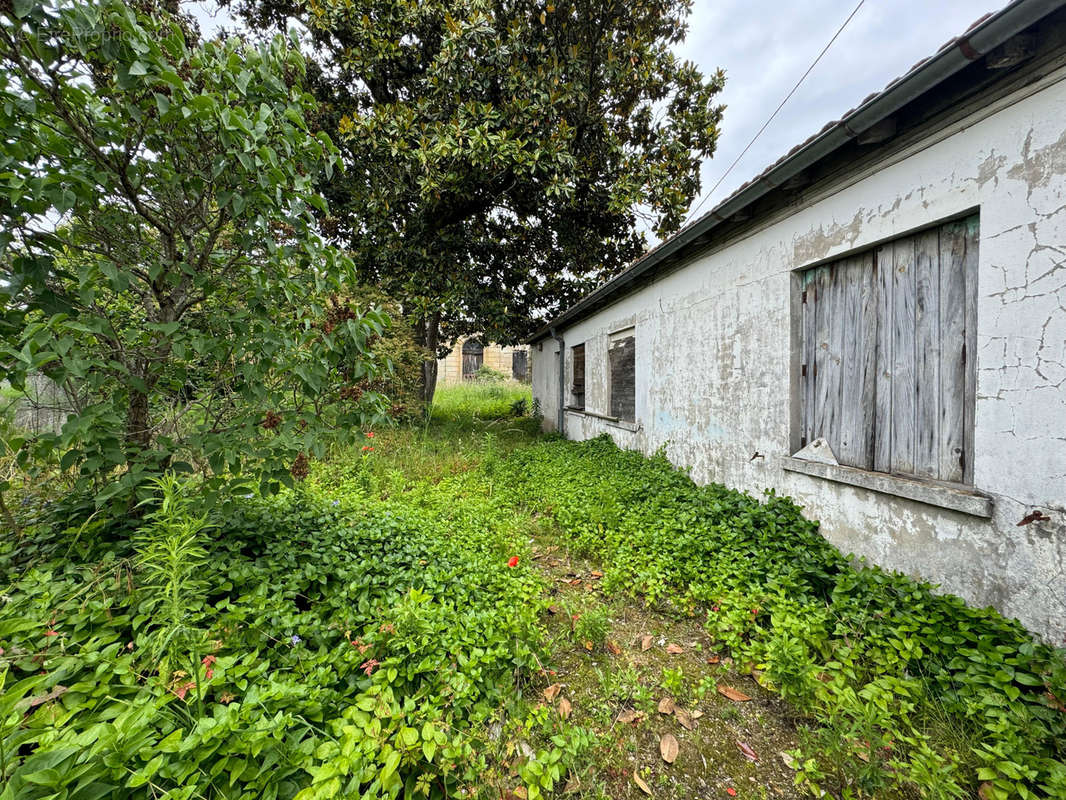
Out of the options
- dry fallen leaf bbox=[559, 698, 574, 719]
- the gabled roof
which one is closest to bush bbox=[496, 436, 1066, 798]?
dry fallen leaf bbox=[559, 698, 574, 719]

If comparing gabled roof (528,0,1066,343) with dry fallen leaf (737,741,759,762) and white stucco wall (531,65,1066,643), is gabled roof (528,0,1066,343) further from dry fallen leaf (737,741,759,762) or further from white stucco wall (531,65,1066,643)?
dry fallen leaf (737,741,759,762)

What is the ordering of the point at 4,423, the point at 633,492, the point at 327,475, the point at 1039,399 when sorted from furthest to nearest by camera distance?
1. the point at 327,475
2. the point at 633,492
3. the point at 4,423
4. the point at 1039,399

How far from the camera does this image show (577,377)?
852 cm

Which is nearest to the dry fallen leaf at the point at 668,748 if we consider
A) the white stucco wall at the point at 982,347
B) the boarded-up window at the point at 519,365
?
the white stucco wall at the point at 982,347

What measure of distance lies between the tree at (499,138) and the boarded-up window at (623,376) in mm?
2851

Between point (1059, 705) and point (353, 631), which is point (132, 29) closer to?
point (353, 631)

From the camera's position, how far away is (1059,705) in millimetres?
1487

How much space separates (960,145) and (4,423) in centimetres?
553

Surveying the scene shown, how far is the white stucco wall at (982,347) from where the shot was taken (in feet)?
5.69

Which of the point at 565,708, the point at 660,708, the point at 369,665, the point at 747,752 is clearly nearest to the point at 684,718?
the point at 660,708

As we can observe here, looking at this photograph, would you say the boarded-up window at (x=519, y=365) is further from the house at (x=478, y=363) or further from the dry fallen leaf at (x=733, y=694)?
the dry fallen leaf at (x=733, y=694)

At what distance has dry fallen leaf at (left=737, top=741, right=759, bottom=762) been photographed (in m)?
1.71

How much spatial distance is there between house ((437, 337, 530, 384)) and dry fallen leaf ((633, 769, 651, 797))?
60.9 feet

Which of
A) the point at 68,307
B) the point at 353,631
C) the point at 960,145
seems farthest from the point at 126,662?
the point at 960,145
